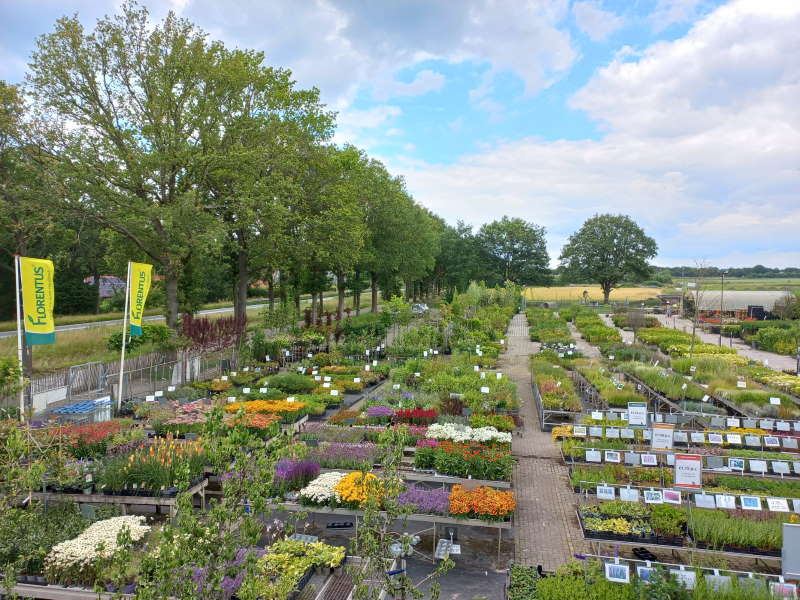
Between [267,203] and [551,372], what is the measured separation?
1496 centimetres

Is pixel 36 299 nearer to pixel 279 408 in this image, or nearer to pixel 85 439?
pixel 85 439

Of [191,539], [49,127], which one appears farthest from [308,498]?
[49,127]

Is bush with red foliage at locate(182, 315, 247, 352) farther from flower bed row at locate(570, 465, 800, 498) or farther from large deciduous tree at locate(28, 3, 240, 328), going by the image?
flower bed row at locate(570, 465, 800, 498)

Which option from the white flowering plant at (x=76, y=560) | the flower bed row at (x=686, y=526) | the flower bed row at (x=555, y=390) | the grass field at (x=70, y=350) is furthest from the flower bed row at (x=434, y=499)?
the grass field at (x=70, y=350)

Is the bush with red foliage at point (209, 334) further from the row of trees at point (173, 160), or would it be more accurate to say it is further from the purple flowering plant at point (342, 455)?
the purple flowering plant at point (342, 455)

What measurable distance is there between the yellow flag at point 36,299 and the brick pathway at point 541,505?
483 inches

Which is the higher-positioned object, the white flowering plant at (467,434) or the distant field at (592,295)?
the distant field at (592,295)

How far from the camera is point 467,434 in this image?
39.2 ft

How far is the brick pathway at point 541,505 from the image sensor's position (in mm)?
8617

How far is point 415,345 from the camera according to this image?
25.7 m

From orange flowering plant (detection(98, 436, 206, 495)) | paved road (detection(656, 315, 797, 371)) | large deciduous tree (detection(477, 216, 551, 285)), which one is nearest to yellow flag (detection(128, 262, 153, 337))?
orange flowering plant (detection(98, 436, 206, 495))

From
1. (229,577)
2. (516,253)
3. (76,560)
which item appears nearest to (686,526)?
(229,577)

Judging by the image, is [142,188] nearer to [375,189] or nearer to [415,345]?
[415,345]

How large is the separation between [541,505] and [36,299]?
1330cm
